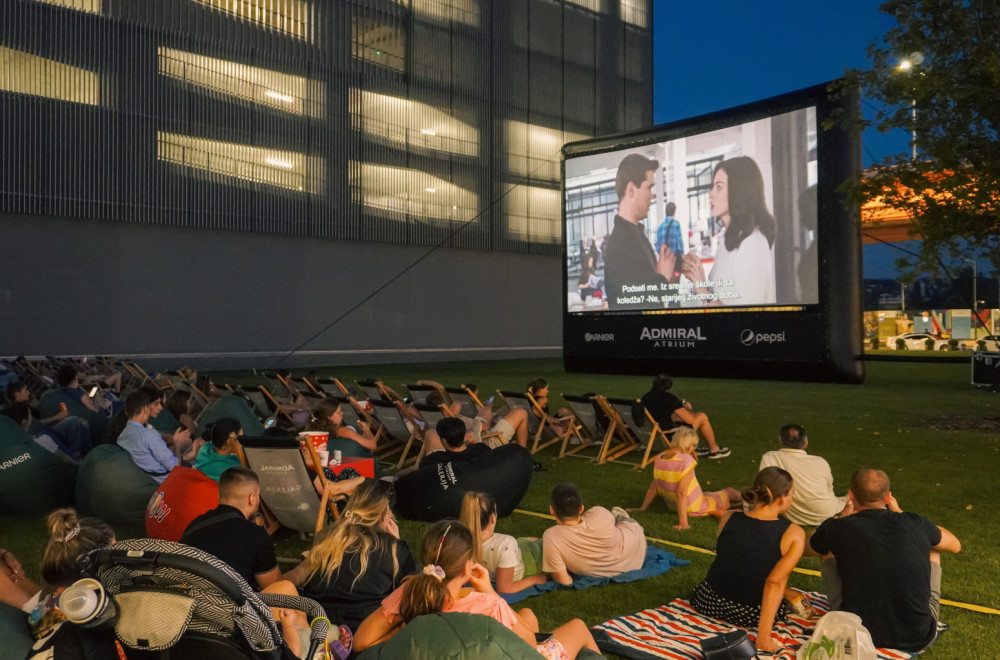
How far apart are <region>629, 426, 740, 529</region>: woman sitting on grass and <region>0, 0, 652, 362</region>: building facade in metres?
20.0

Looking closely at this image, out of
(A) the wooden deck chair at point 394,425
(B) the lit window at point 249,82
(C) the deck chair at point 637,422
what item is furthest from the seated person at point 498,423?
(B) the lit window at point 249,82

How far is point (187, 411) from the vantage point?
330 inches

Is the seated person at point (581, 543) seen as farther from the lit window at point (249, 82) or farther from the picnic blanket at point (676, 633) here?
the lit window at point (249, 82)

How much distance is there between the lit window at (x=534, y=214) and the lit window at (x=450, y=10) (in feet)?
21.2

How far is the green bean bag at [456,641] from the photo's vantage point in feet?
6.95

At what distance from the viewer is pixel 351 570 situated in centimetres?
335

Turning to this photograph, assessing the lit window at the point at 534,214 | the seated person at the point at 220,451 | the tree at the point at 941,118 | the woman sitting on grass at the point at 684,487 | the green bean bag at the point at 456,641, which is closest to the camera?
the green bean bag at the point at 456,641

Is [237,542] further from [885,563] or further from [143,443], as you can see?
[143,443]

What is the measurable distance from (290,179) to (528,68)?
37.4 feet

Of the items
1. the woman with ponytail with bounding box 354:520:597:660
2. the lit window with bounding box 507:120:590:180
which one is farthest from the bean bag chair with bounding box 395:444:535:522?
the lit window with bounding box 507:120:590:180

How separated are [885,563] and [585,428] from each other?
6.01m

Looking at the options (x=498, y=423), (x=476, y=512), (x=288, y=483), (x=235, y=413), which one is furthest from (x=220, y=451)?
(x=498, y=423)

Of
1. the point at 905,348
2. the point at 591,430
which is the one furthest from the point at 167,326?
the point at 905,348

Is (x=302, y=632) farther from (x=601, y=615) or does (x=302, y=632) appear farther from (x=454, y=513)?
(x=454, y=513)
